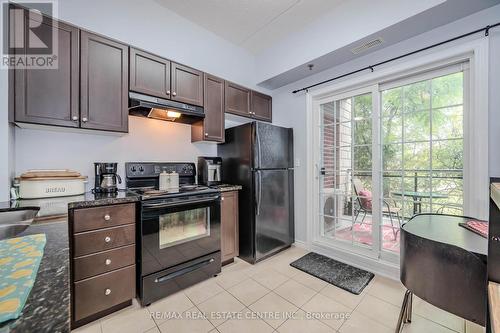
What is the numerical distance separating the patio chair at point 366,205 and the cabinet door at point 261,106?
1589 mm

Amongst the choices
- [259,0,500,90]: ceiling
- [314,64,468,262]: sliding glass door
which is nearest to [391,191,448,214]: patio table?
[314,64,468,262]: sliding glass door

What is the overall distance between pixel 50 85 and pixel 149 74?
79 cm

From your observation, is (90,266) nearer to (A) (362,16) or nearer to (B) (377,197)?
(B) (377,197)

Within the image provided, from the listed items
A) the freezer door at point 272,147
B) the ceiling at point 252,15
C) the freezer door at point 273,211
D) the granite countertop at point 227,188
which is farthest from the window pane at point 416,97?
the granite countertop at point 227,188

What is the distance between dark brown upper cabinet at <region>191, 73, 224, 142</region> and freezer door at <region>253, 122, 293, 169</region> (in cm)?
49

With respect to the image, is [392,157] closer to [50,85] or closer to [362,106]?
[362,106]

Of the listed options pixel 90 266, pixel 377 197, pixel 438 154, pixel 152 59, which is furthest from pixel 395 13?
pixel 90 266

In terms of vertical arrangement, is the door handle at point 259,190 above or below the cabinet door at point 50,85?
below

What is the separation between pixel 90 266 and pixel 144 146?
4.26ft

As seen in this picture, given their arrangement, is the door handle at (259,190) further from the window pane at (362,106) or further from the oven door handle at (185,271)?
the window pane at (362,106)

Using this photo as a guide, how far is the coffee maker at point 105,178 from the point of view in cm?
200

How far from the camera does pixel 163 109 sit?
2174 millimetres

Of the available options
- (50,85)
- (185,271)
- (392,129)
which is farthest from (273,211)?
(50,85)

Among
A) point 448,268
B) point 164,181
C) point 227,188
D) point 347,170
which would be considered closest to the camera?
point 448,268
